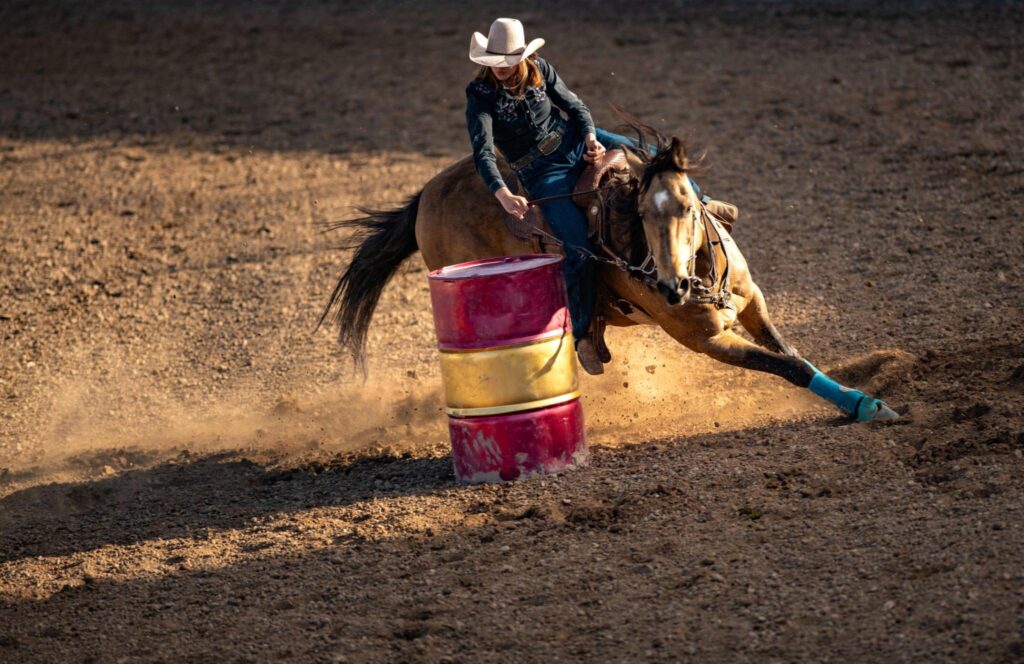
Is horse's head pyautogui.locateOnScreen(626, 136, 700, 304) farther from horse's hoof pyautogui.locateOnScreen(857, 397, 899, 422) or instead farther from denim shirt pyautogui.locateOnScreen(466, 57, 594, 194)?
horse's hoof pyautogui.locateOnScreen(857, 397, 899, 422)

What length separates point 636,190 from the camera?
583 centimetres

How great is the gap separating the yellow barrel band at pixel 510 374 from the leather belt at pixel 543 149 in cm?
98

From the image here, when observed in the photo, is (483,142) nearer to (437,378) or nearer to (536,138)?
(536,138)

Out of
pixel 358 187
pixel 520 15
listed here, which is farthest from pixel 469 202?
pixel 520 15

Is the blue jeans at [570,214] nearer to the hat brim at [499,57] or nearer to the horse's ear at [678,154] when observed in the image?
the hat brim at [499,57]

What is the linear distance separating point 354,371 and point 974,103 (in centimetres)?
652

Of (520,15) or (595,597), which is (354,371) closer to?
(595,597)

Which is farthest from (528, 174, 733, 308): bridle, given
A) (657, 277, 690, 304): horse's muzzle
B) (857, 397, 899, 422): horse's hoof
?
(857, 397, 899, 422): horse's hoof

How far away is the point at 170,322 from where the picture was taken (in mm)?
9117

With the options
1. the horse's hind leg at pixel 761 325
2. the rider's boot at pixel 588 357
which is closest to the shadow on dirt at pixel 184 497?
the rider's boot at pixel 588 357

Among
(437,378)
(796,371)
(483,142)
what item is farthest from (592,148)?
(437,378)

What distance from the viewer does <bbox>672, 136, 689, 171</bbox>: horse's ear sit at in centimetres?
550

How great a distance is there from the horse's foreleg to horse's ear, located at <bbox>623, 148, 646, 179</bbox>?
0.94 metres

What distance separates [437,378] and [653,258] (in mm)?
2518
